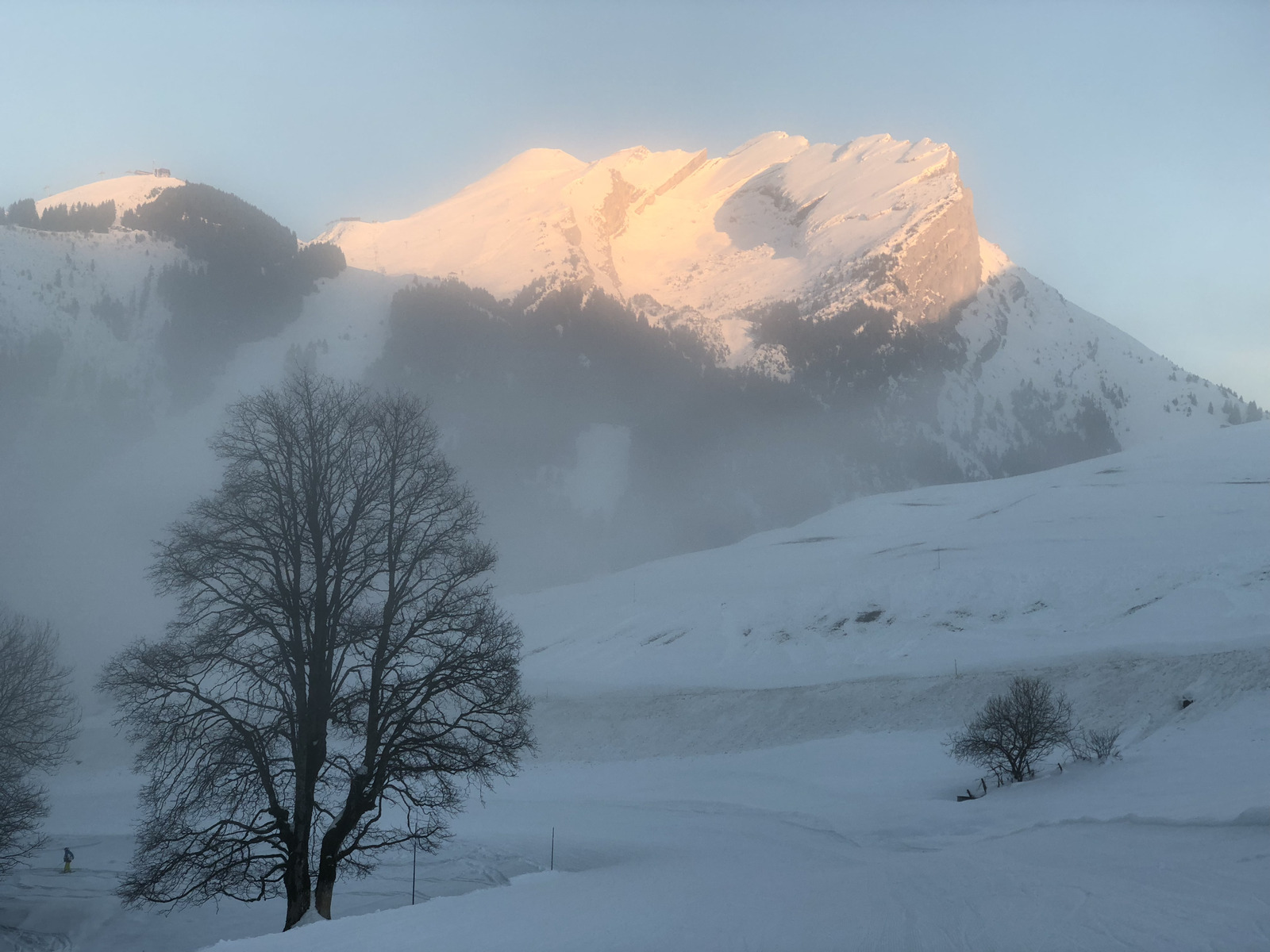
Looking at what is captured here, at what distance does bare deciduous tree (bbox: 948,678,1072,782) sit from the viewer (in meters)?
24.5

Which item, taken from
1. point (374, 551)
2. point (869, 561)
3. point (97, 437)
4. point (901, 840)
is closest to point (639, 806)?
point (901, 840)

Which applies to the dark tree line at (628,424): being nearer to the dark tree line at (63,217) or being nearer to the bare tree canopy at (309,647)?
the dark tree line at (63,217)

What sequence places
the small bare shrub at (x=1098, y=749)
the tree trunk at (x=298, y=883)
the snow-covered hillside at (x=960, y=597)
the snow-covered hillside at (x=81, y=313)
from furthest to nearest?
1. the snow-covered hillside at (x=81, y=313)
2. the snow-covered hillside at (x=960, y=597)
3. the small bare shrub at (x=1098, y=749)
4. the tree trunk at (x=298, y=883)

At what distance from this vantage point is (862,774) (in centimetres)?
2983

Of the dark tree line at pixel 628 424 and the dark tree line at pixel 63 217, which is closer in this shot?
the dark tree line at pixel 63 217

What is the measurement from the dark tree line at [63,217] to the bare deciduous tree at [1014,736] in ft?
507

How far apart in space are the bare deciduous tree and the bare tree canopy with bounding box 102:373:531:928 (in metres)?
17.7

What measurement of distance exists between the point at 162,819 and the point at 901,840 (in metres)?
14.1

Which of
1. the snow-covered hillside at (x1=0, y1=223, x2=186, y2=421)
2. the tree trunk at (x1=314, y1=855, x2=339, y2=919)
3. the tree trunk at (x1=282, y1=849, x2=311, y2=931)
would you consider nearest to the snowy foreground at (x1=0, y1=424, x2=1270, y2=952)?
the tree trunk at (x1=314, y1=855, x2=339, y2=919)

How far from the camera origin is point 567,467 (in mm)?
160750

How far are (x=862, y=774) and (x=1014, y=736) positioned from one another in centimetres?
637

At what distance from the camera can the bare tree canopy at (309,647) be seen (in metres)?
10.2

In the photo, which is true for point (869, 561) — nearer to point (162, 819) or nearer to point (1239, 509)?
point (1239, 509)

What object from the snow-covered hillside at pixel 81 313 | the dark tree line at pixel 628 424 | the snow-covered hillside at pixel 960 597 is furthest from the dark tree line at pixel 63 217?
the snow-covered hillside at pixel 960 597
